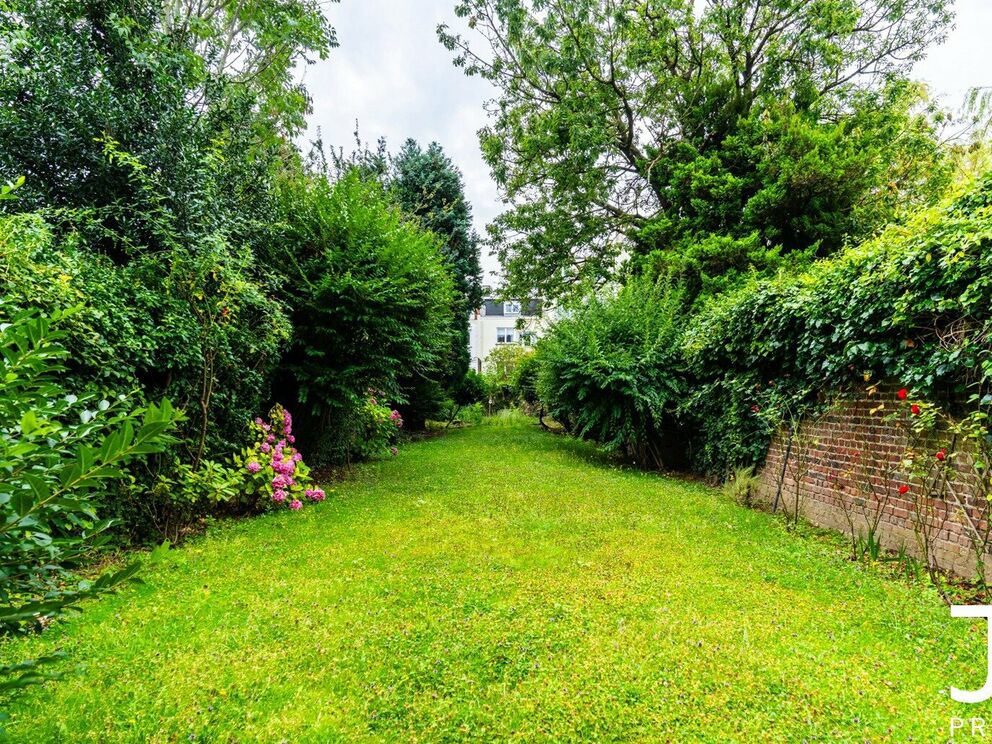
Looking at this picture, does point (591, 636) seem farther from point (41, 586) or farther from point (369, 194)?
point (369, 194)

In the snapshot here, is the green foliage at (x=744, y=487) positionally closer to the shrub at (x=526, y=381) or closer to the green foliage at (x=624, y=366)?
the green foliage at (x=624, y=366)

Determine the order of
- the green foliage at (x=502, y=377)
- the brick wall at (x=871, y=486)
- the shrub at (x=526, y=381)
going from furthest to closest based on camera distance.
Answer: the green foliage at (x=502, y=377) < the shrub at (x=526, y=381) < the brick wall at (x=871, y=486)

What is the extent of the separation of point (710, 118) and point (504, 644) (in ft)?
41.6

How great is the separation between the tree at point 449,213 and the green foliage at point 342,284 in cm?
690

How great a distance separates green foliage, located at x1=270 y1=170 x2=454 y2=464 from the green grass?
2.36 metres

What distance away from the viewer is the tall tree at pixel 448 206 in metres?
14.0

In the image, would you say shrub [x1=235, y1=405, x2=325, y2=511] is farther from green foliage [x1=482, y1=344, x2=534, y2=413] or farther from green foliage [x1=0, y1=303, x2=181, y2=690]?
green foliage [x1=482, y1=344, x2=534, y2=413]

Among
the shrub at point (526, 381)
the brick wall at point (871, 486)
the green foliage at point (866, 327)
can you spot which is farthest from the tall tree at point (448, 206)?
the brick wall at point (871, 486)

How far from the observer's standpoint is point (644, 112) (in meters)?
11.9

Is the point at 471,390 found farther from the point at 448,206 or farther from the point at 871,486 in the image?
the point at 871,486

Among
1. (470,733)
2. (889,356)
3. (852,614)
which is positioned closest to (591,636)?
(470,733)

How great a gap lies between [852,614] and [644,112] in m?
12.3

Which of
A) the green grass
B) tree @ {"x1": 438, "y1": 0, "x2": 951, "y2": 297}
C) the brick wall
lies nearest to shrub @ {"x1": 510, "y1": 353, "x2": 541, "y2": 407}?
tree @ {"x1": 438, "y1": 0, "x2": 951, "y2": 297}

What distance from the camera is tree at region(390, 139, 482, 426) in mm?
13945
